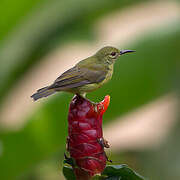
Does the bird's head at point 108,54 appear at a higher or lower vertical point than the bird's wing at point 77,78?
higher

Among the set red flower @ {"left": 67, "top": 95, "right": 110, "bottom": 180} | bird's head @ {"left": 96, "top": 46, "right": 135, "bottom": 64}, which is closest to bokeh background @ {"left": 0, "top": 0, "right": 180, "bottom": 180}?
bird's head @ {"left": 96, "top": 46, "right": 135, "bottom": 64}

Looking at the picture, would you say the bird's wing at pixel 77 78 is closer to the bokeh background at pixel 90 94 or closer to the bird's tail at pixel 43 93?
the bird's tail at pixel 43 93

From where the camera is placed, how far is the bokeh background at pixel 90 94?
4.59 meters

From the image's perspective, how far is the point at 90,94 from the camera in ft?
15.1

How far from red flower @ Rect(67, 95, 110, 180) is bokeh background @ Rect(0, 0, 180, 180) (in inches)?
68.8

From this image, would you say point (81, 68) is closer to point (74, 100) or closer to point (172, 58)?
point (74, 100)

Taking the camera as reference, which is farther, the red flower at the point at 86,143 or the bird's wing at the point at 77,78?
the bird's wing at the point at 77,78

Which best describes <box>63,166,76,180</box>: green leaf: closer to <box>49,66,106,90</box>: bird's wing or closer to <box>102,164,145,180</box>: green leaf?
<box>102,164,145,180</box>: green leaf

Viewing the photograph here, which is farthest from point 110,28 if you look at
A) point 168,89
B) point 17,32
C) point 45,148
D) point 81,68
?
point 81,68

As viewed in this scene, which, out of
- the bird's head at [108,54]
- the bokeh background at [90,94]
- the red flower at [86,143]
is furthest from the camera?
the bokeh background at [90,94]

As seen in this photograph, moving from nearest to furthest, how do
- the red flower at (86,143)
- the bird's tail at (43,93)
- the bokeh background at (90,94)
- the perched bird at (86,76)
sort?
the red flower at (86,143)
the bird's tail at (43,93)
the perched bird at (86,76)
the bokeh background at (90,94)

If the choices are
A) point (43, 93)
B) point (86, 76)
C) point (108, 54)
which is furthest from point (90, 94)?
point (43, 93)

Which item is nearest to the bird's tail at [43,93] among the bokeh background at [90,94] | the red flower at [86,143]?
the red flower at [86,143]

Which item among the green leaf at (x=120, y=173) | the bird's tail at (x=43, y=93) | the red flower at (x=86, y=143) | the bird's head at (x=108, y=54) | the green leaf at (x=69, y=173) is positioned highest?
the bird's head at (x=108, y=54)
